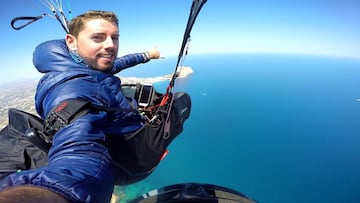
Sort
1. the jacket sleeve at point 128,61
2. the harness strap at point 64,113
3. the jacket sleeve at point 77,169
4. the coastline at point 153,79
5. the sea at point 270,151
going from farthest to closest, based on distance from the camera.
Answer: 1. the sea at point 270,151
2. the jacket sleeve at point 128,61
3. the coastline at point 153,79
4. the harness strap at point 64,113
5. the jacket sleeve at point 77,169

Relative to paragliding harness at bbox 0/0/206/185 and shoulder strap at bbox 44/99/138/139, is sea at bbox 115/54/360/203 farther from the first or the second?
shoulder strap at bbox 44/99/138/139

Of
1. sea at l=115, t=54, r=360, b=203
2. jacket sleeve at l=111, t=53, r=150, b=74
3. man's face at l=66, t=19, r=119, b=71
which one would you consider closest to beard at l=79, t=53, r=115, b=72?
man's face at l=66, t=19, r=119, b=71

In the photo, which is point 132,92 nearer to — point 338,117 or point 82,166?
point 82,166

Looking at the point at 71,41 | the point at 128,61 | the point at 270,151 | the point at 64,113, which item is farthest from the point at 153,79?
the point at 64,113

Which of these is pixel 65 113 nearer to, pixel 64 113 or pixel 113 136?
pixel 64 113

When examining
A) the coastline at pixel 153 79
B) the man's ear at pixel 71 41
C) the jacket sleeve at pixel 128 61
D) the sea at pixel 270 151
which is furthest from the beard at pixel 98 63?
the sea at pixel 270 151

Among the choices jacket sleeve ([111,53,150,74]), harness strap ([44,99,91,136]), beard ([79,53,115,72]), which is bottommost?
harness strap ([44,99,91,136])

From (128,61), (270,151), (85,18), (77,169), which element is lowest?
(77,169)

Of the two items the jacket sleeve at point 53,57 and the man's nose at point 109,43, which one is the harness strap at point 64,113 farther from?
the man's nose at point 109,43

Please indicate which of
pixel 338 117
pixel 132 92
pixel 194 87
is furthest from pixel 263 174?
pixel 194 87
